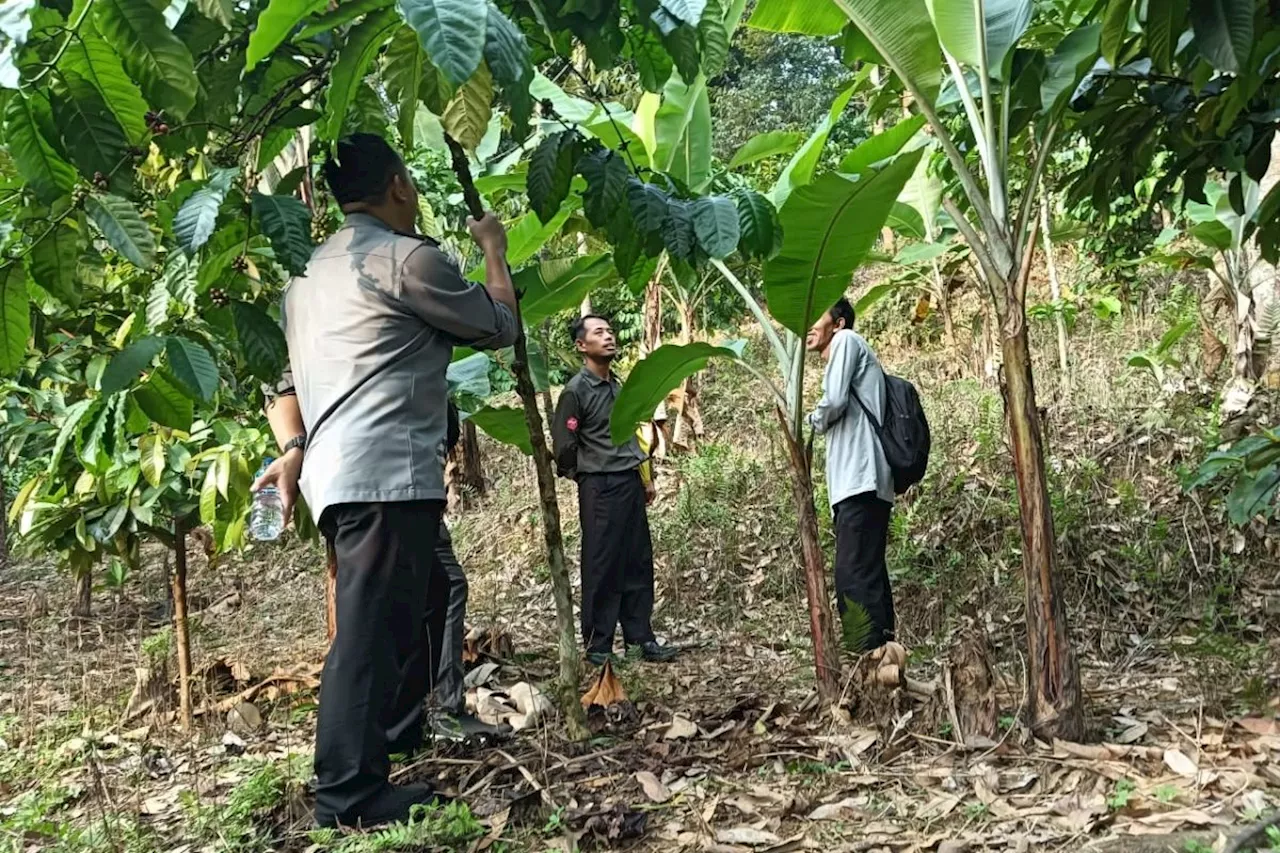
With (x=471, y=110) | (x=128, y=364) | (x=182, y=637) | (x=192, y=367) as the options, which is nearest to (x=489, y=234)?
(x=471, y=110)

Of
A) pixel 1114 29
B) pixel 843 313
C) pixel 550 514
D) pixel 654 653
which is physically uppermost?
pixel 1114 29

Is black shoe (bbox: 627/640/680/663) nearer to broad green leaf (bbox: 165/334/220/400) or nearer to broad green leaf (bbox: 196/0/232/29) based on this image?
broad green leaf (bbox: 165/334/220/400)

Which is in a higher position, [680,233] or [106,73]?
[106,73]

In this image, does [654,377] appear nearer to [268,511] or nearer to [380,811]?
[268,511]

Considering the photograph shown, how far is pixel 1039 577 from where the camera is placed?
3.06m

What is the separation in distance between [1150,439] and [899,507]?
156cm

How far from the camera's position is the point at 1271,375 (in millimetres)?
5398

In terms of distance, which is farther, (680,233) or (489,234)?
(489,234)

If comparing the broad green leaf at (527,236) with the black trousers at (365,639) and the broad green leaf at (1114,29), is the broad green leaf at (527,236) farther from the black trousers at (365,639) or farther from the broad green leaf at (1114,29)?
the broad green leaf at (1114,29)

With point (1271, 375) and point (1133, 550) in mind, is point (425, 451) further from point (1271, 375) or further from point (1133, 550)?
point (1271, 375)

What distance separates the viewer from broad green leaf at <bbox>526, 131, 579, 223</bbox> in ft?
8.48

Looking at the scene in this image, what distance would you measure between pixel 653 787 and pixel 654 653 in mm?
2489

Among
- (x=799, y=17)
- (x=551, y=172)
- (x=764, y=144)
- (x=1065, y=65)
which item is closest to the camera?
(x=551, y=172)

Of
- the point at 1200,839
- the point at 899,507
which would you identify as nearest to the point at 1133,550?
the point at 899,507
